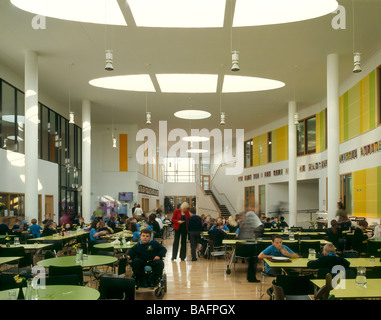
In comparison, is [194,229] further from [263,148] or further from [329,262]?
[263,148]

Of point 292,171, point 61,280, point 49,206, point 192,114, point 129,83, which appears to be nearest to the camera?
point 61,280

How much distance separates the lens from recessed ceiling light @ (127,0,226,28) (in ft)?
31.4

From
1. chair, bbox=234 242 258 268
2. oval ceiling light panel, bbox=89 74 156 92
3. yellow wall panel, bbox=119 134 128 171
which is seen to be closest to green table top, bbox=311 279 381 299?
chair, bbox=234 242 258 268

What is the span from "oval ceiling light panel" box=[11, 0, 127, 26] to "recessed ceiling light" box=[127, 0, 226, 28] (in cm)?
53

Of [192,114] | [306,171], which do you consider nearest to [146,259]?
[306,171]

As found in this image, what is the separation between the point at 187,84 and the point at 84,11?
7462 millimetres

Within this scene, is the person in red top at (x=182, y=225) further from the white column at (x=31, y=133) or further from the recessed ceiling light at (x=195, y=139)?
the recessed ceiling light at (x=195, y=139)

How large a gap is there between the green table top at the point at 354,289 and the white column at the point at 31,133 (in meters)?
9.33

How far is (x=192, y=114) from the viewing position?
21.3m

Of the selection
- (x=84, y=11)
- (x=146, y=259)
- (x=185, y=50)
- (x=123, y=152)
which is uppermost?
(x=84, y=11)

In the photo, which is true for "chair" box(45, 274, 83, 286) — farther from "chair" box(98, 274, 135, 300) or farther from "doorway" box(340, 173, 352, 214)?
"doorway" box(340, 173, 352, 214)

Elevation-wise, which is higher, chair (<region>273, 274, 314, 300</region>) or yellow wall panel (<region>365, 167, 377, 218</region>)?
yellow wall panel (<region>365, 167, 377, 218</region>)
